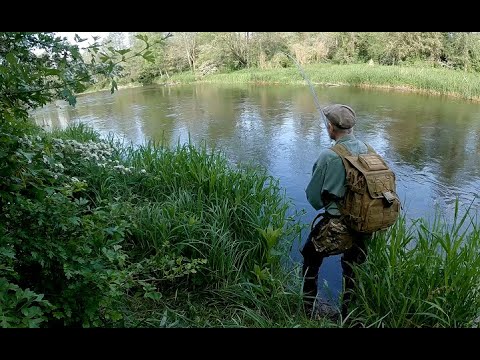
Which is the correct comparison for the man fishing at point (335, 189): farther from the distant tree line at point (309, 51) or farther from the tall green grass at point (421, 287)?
the distant tree line at point (309, 51)

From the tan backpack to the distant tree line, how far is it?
51.6 feet

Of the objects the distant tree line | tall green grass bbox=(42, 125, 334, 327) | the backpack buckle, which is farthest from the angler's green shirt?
the distant tree line

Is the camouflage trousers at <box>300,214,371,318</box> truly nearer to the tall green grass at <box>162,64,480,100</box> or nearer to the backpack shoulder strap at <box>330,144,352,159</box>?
the backpack shoulder strap at <box>330,144,352,159</box>

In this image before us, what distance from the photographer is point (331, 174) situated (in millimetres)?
2525

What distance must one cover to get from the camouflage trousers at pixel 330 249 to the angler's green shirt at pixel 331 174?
0.13m

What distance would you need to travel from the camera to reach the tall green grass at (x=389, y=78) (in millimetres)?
14493

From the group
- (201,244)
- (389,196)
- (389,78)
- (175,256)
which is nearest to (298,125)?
(201,244)

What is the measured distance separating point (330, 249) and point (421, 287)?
64 cm

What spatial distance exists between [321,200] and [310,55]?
1023 inches

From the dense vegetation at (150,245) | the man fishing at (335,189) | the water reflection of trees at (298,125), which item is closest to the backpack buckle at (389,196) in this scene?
the man fishing at (335,189)

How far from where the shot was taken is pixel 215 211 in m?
3.68

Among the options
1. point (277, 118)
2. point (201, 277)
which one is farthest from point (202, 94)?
point (201, 277)

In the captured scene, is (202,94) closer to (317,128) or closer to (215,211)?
(317,128)

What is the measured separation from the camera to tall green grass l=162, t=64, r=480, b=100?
47.5 ft
